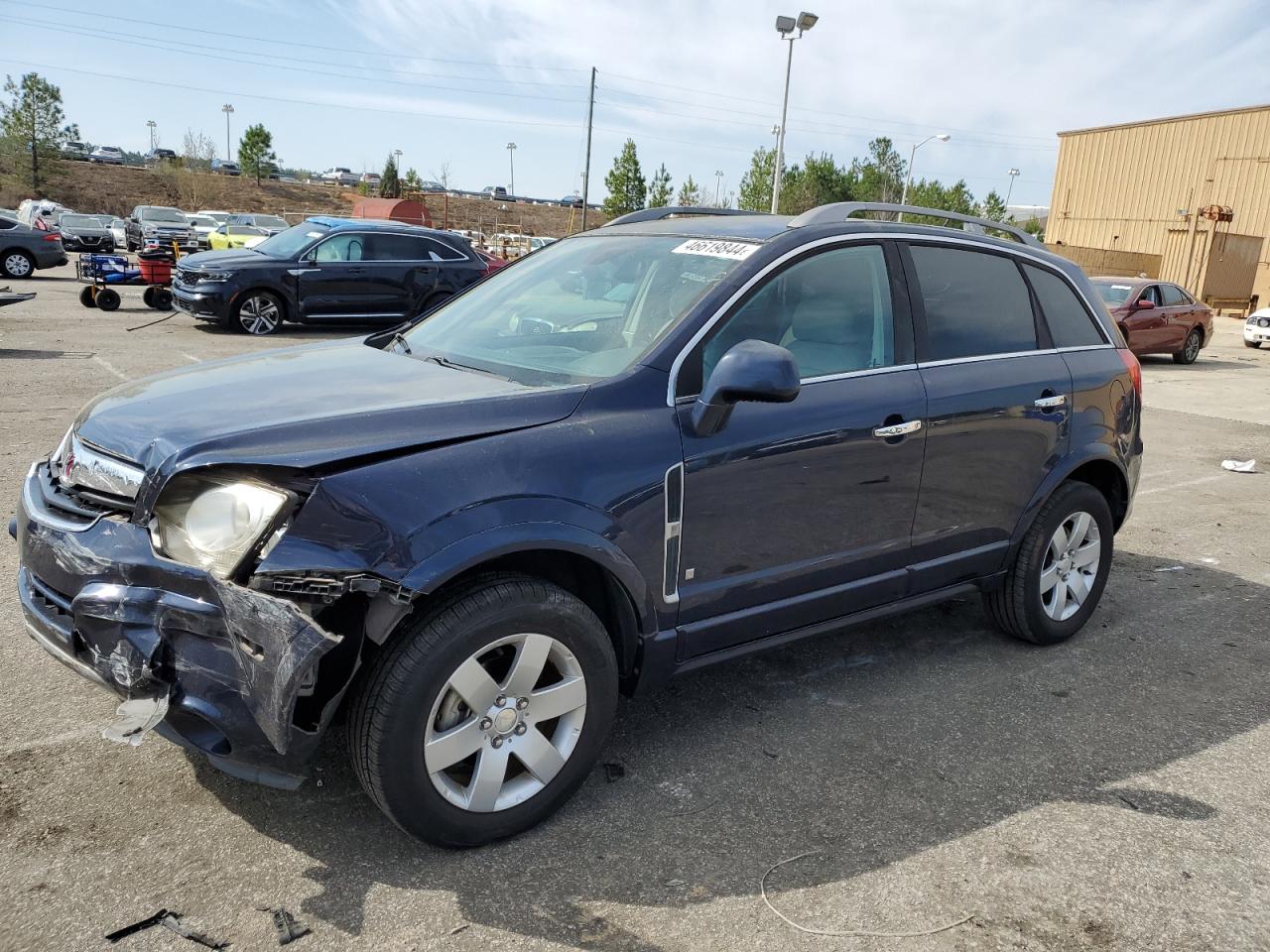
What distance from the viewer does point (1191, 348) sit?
19109 millimetres

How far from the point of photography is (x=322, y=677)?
2510 millimetres

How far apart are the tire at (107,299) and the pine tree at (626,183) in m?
44.7

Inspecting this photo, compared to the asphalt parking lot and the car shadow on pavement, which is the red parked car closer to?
the car shadow on pavement

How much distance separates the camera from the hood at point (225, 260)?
46.8 ft

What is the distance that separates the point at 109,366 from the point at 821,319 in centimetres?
1008

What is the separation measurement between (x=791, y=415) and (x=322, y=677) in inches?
68.0

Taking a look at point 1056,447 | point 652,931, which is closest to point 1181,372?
point 1056,447

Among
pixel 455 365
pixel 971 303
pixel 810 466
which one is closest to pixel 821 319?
pixel 810 466

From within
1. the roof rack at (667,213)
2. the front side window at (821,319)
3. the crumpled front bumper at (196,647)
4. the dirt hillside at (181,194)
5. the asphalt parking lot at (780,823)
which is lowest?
the asphalt parking lot at (780,823)

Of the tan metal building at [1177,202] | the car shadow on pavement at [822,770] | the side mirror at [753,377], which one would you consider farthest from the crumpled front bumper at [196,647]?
the tan metal building at [1177,202]

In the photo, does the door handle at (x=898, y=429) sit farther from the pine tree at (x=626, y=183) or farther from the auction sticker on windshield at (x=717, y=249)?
the pine tree at (x=626, y=183)

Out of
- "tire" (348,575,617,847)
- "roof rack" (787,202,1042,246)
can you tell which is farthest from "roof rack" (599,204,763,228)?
"tire" (348,575,617,847)

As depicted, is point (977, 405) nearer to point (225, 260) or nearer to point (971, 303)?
point (971, 303)

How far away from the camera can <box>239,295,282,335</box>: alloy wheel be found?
47.5 feet
